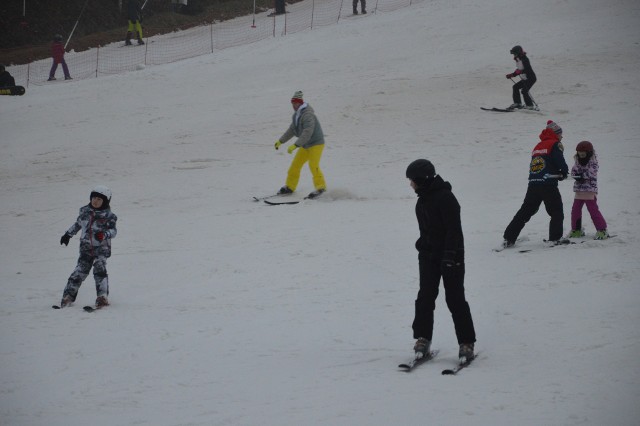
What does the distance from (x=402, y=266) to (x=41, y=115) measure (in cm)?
1419

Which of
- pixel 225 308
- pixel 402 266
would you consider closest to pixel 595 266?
pixel 402 266

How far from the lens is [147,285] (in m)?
8.84

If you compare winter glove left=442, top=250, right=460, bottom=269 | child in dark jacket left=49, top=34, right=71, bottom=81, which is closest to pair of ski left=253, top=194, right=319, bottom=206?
winter glove left=442, top=250, right=460, bottom=269

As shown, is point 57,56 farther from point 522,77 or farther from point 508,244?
point 508,244

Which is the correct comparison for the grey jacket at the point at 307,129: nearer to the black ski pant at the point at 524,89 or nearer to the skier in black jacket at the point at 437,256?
the skier in black jacket at the point at 437,256

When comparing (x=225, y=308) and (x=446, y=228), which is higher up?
(x=446, y=228)

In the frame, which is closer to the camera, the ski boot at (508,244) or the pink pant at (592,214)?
the pink pant at (592,214)

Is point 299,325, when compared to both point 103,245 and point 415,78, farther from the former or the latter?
point 415,78

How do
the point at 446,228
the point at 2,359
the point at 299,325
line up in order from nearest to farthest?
the point at 446,228 → the point at 2,359 → the point at 299,325

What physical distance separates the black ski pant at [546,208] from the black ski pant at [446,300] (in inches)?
145

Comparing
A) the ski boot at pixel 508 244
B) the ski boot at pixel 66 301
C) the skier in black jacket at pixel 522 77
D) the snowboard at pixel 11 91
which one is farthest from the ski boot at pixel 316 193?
the snowboard at pixel 11 91

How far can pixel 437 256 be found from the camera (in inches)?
238

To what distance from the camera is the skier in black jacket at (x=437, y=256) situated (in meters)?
5.91

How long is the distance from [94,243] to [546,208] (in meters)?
5.45
